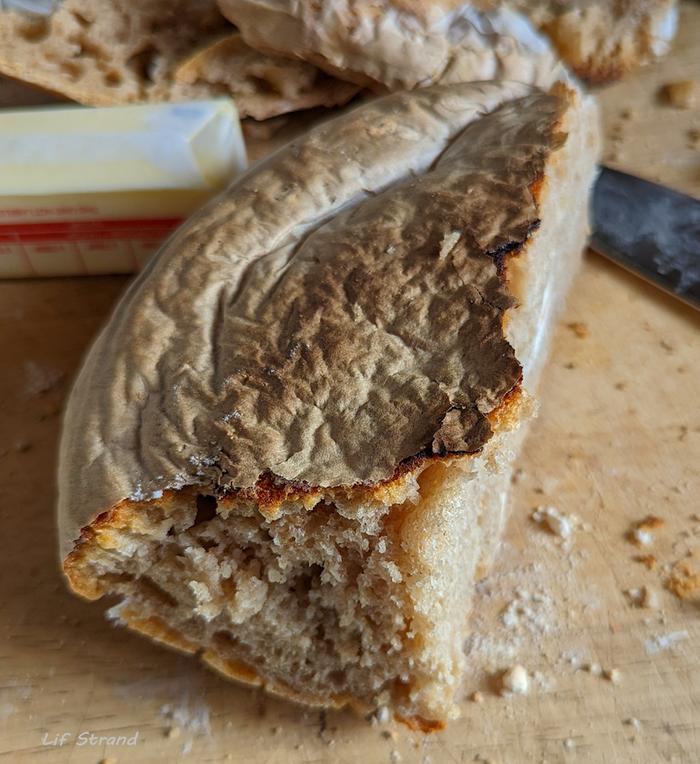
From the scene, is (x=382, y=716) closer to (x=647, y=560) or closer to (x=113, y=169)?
(x=647, y=560)

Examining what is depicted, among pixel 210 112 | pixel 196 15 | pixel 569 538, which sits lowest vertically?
pixel 569 538

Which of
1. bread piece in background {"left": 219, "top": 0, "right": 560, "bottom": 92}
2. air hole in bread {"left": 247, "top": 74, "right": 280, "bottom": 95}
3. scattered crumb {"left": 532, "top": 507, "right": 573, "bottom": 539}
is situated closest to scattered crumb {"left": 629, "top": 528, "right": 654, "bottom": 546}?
scattered crumb {"left": 532, "top": 507, "right": 573, "bottom": 539}

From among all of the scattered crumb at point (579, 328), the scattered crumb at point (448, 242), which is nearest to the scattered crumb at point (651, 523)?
the scattered crumb at point (579, 328)

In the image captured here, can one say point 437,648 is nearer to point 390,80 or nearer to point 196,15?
point 390,80

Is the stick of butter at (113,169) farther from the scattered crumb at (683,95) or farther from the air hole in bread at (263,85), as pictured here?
the scattered crumb at (683,95)

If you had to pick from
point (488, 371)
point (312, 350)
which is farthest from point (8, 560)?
point (488, 371)
